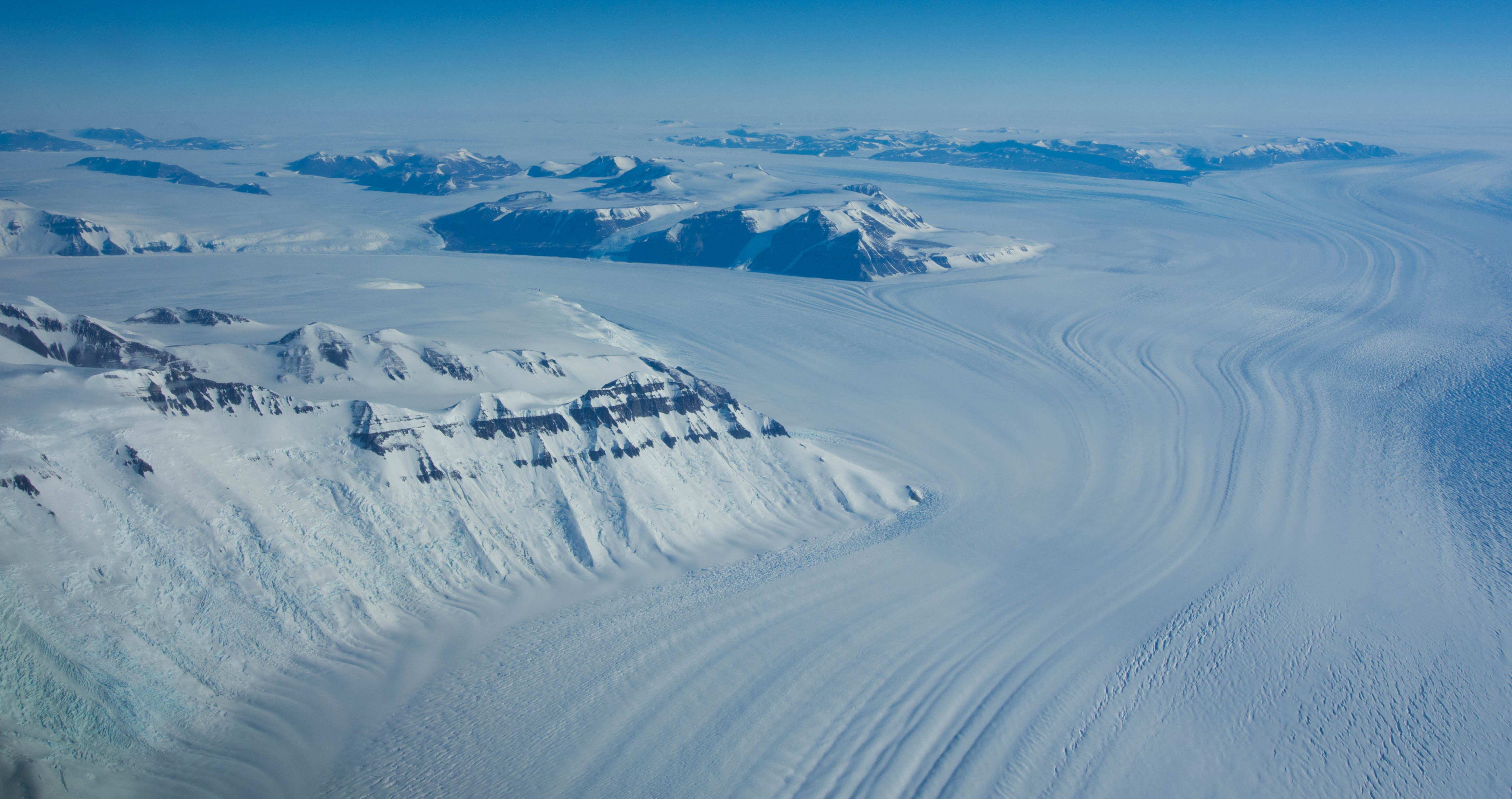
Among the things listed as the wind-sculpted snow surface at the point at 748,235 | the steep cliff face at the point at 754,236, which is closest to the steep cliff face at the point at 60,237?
the wind-sculpted snow surface at the point at 748,235

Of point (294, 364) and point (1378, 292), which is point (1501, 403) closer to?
point (1378, 292)

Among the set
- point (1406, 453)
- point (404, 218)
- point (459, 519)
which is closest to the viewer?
point (459, 519)

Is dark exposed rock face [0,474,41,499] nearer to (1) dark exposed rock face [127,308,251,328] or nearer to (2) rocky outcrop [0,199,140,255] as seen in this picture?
(1) dark exposed rock face [127,308,251,328]

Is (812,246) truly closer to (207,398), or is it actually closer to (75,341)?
(75,341)

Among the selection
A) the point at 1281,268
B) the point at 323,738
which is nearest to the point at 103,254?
the point at 323,738

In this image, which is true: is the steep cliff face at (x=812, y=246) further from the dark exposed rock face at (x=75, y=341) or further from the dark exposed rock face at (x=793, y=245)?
the dark exposed rock face at (x=75, y=341)

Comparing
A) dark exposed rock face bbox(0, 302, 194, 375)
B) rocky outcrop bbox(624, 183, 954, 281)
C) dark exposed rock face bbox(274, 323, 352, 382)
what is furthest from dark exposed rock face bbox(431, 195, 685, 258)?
dark exposed rock face bbox(0, 302, 194, 375)
